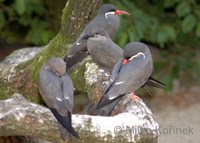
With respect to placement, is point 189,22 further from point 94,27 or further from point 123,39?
point 94,27

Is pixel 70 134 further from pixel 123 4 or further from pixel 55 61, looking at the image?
pixel 123 4

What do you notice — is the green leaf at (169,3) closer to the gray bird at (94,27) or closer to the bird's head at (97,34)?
the gray bird at (94,27)

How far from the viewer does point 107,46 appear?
3.91 metres

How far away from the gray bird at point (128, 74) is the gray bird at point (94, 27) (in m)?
0.36

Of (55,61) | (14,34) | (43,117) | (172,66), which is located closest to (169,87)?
(172,66)

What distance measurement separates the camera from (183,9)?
5.79 metres

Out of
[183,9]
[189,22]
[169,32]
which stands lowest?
[169,32]

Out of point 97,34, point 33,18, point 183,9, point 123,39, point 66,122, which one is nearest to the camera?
Result: point 66,122

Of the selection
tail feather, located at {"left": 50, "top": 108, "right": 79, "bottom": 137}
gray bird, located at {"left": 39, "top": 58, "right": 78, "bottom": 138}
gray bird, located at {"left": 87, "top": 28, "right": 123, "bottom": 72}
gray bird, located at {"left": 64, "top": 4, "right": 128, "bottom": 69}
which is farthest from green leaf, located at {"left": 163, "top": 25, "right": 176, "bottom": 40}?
tail feather, located at {"left": 50, "top": 108, "right": 79, "bottom": 137}

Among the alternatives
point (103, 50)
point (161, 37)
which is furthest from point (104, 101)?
point (161, 37)

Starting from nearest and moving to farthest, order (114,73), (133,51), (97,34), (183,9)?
(114,73)
(133,51)
(97,34)
(183,9)

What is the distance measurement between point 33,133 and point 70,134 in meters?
0.19

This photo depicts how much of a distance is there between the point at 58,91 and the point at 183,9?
9.20 feet

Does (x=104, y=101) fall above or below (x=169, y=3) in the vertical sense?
above
